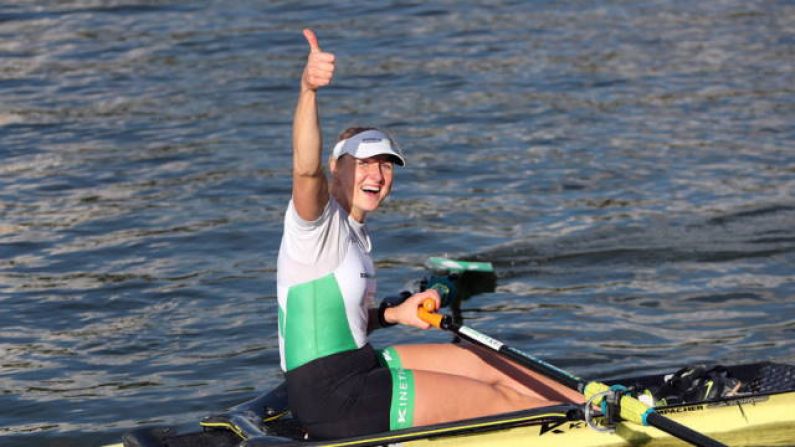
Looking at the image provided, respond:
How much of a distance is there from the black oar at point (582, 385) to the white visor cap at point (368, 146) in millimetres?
861

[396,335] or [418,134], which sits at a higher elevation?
[418,134]

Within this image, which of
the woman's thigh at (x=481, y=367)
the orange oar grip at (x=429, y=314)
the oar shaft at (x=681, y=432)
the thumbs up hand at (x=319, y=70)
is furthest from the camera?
the woman's thigh at (x=481, y=367)

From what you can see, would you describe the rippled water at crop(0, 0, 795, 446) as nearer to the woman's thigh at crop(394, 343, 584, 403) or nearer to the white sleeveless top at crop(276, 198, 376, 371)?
the woman's thigh at crop(394, 343, 584, 403)

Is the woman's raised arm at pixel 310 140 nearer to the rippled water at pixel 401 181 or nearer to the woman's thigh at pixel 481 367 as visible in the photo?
the woman's thigh at pixel 481 367

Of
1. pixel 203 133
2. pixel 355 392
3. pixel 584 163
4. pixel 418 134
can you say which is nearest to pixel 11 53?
pixel 203 133

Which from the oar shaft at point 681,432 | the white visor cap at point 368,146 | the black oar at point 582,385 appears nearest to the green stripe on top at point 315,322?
the black oar at point 582,385

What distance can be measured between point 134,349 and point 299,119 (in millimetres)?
4540

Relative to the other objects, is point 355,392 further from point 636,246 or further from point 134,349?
point 636,246

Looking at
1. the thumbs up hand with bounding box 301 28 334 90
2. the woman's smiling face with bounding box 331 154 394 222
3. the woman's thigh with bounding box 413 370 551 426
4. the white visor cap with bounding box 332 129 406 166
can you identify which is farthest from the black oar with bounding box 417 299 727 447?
the thumbs up hand with bounding box 301 28 334 90

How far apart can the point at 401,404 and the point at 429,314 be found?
1.78 feet

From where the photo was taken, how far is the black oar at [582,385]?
667 cm

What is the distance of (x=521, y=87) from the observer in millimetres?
17094

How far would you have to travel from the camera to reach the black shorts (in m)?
6.98

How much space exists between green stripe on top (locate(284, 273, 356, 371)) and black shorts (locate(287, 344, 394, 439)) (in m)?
0.05
